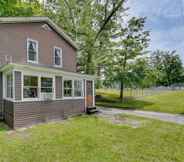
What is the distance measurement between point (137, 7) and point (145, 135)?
1858cm

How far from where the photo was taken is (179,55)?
2434 inches

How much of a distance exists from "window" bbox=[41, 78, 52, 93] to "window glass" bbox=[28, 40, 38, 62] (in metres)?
2.77

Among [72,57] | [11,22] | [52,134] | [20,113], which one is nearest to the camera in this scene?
[52,134]

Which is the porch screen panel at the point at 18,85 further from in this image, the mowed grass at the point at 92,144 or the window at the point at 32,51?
the window at the point at 32,51

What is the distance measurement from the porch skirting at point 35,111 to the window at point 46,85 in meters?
0.70

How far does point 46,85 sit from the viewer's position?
11.4m

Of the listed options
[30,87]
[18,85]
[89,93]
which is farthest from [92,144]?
[89,93]

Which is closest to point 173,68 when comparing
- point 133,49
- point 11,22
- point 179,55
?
point 179,55

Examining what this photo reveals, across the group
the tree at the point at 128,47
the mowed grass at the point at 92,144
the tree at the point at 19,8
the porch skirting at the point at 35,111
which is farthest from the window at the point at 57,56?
the tree at the point at 128,47

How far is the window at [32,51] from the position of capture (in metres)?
13.1

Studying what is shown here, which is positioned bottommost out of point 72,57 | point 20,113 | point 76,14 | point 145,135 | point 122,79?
point 145,135

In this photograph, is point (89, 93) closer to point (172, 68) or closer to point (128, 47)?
point (128, 47)

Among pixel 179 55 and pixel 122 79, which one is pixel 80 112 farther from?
pixel 179 55

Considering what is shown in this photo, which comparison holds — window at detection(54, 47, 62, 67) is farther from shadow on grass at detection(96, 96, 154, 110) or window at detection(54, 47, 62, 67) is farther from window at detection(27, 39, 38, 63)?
shadow on grass at detection(96, 96, 154, 110)
